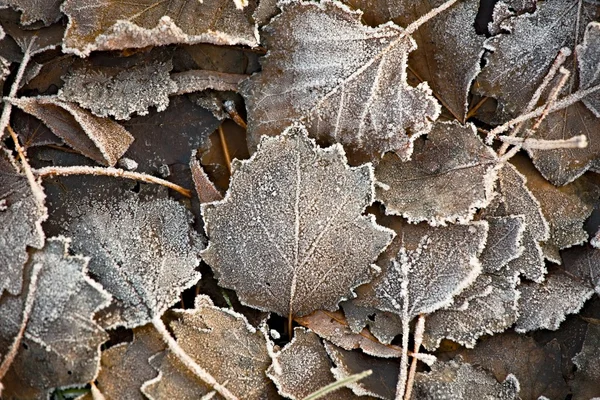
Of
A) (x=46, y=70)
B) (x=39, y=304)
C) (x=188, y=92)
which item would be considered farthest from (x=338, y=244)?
(x=46, y=70)

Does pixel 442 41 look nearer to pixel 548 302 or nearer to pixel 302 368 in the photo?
pixel 548 302

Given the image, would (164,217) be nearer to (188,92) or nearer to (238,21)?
(188,92)

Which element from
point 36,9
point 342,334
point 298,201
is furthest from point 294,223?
point 36,9

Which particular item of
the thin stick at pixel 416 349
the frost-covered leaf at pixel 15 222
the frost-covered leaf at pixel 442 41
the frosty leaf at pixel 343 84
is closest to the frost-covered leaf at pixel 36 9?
the frost-covered leaf at pixel 15 222

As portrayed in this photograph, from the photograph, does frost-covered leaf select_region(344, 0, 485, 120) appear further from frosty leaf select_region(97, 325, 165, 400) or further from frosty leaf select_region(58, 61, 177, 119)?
frosty leaf select_region(97, 325, 165, 400)

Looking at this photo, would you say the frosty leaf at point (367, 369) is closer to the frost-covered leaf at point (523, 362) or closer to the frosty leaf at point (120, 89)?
the frost-covered leaf at point (523, 362)

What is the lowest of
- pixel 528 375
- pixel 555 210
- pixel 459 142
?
pixel 528 375
